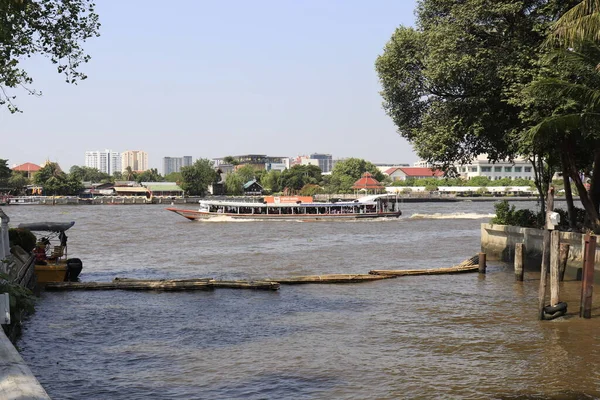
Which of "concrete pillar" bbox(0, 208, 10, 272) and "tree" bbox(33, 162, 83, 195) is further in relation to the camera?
"tree" bbox(33, 162, 83, 195)

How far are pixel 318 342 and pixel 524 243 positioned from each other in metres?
17.0

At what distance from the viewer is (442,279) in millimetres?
27453

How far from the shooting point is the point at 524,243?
31172 mm

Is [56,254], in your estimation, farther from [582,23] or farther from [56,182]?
[56,182]

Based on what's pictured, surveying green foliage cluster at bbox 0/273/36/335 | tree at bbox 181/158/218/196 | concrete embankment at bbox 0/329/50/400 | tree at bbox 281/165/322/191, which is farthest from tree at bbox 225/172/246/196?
concrete embankment at bbox 0/329/50/400

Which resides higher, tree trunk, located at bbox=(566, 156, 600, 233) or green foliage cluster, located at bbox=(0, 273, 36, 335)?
tree trunk, located at bbox=(566, 156, 600, 233)

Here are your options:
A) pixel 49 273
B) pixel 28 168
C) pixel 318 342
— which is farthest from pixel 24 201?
pixel 318 342

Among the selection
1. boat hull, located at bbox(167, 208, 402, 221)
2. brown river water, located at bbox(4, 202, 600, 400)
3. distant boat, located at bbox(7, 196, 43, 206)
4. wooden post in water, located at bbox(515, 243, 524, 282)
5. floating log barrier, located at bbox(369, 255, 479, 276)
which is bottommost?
distant boat, located at bbox(7, 196, 43, 206)

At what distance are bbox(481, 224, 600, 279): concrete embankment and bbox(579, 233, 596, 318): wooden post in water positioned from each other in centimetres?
613

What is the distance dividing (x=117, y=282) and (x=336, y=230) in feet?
123

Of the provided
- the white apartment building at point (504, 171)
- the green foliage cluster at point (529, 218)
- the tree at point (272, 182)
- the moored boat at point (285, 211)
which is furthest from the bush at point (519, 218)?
the white apartment building at point (504, 171)

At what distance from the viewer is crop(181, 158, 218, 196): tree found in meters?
166

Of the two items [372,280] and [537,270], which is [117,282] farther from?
[537,270]

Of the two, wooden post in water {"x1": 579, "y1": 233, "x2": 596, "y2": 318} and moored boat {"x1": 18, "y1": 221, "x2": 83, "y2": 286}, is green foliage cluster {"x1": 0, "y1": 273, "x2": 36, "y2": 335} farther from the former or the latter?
wooden post in water {"x1": 579, "y1": 233, "x2": 596, "y2": 318}
